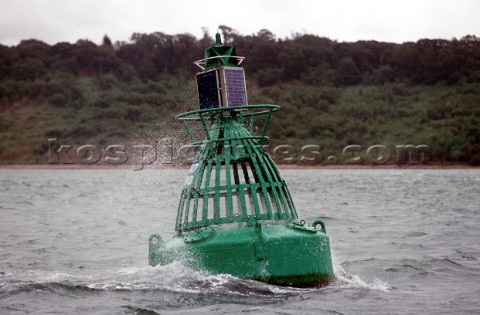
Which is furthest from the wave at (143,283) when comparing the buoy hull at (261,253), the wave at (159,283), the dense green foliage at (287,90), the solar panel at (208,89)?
the dense green foliage at (287,90)

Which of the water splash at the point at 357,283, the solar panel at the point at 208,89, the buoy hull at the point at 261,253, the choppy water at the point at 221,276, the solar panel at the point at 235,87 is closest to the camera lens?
the choppy water at the point at 221,276

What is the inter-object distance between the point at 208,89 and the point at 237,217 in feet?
9.02

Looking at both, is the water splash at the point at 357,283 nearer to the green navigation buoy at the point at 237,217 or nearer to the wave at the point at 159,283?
the wave at the point at 159,283

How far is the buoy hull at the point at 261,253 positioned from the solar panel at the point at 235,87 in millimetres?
2604

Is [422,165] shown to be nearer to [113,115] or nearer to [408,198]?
[113,115]

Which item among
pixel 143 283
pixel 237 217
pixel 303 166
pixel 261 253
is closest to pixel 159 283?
pixel 143 283

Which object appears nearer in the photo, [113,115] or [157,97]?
[157,97]

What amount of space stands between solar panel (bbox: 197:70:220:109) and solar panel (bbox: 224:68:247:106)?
232 mm

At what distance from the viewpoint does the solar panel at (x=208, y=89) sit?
17.1 metres

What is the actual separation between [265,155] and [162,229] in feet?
49.7

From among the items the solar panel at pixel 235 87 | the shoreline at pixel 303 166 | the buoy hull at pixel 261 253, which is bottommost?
the shoreline at pixel 303 166

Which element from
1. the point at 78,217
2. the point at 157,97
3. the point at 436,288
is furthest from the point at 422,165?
the point at 436,288

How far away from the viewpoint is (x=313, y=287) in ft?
54.4

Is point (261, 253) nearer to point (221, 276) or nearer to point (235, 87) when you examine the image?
point (221, 276)
